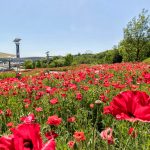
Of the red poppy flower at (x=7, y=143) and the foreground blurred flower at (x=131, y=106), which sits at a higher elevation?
the foreground blurred flower at (x=131, y=106)

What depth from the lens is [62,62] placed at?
70438mm

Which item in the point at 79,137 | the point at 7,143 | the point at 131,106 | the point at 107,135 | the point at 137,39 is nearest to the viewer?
the point at 7,143

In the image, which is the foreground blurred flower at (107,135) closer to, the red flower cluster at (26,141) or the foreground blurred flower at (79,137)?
the foreground blurred flower at (79,137)

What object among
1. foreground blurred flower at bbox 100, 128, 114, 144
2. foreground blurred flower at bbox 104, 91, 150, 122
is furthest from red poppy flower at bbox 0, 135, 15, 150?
foreground blurred flower at bbox 100, 128, 114, 144

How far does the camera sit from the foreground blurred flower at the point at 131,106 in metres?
1.19

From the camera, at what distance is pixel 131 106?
1220mm

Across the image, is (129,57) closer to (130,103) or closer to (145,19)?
(145,19)

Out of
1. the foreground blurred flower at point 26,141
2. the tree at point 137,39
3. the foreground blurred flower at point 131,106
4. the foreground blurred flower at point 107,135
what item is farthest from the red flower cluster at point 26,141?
the tree at point 137,39

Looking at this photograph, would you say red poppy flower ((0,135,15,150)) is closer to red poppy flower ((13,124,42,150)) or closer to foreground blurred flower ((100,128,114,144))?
red poppy flower ((13,124,42,150))

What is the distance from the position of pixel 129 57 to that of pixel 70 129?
46772 millimetres

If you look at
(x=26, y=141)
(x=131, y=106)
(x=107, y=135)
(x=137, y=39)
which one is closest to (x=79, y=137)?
(x=107, y=135)

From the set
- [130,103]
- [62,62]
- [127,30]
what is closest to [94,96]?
[130,103]

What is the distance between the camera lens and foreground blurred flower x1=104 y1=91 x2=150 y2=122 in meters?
1.19

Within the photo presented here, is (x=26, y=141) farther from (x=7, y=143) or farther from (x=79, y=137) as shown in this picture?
(x=79, y=137)
